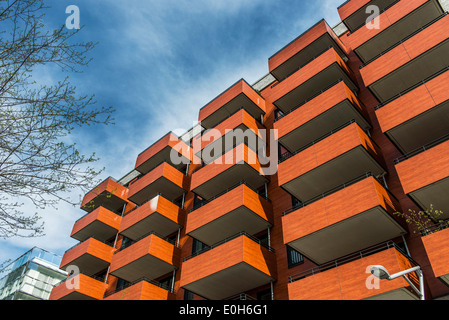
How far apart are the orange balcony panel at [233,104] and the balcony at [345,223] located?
11.3 m

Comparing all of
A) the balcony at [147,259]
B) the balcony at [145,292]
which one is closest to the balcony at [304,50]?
the balcony at [147,259]

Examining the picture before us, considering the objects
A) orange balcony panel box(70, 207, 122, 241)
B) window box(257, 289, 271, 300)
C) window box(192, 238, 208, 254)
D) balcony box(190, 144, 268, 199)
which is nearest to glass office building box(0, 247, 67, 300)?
orange balcony panel box(70, 207, 122, 241)

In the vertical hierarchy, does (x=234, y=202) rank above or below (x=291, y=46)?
below

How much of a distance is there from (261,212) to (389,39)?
12.1 meters

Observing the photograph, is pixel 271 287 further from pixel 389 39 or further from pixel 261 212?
pixel 389 39

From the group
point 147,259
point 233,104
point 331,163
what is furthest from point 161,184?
point 331,163

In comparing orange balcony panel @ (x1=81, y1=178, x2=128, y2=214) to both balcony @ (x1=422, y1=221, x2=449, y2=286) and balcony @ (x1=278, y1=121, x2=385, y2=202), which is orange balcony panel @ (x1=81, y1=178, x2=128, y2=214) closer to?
balcony @ (x1=278, y1=121, x2=385, y2=202)

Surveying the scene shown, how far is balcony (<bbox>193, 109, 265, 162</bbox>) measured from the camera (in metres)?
24.0

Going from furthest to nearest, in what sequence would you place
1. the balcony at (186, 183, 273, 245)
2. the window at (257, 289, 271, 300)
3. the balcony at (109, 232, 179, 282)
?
the balcony at (109, 232, 179, 282)
the balcony at (186, 183, 273, 245)
the window at (257, 289, 271, 300)

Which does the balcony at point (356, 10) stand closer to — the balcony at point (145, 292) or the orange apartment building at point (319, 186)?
the orange apartment building at point (319, 186)

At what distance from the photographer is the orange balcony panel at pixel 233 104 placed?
2614 centimetres

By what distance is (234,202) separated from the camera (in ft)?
65.5

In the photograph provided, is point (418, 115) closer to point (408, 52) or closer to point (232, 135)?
point (408, 52)
